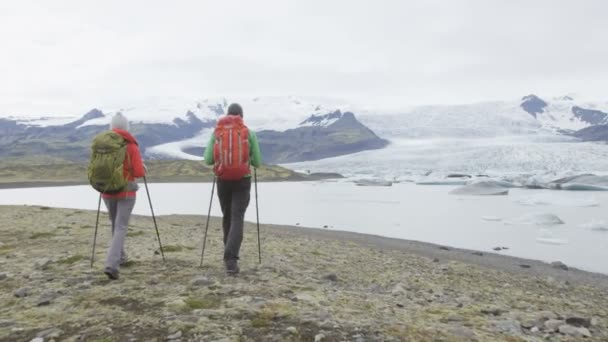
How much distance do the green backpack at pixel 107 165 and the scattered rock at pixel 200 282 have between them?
1.72 metres

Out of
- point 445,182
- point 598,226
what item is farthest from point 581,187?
point 598,226

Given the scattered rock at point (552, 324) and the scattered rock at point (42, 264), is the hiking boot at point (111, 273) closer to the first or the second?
the scattered rock at point (42, 264)

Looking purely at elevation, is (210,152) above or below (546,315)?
above

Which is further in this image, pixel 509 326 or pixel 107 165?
pixel 107 165

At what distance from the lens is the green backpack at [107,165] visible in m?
7.12

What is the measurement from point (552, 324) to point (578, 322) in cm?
40

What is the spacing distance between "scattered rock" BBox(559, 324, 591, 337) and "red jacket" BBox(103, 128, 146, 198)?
5741 mm

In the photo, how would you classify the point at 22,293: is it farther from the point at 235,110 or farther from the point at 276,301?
the point at 235,110

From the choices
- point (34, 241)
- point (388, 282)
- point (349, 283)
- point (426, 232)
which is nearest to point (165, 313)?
point (349, 283)

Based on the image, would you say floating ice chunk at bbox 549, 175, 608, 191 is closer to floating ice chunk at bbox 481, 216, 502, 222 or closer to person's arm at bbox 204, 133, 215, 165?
floating ice chunk at bbox 481, 216, 502, 222

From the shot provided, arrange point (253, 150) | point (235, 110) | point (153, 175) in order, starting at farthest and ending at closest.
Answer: point (153, 175), point (235, 110), point (253, 150)

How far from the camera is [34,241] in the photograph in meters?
12.2

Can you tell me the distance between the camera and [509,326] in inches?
216

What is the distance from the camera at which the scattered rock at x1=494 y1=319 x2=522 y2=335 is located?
5297 mm
